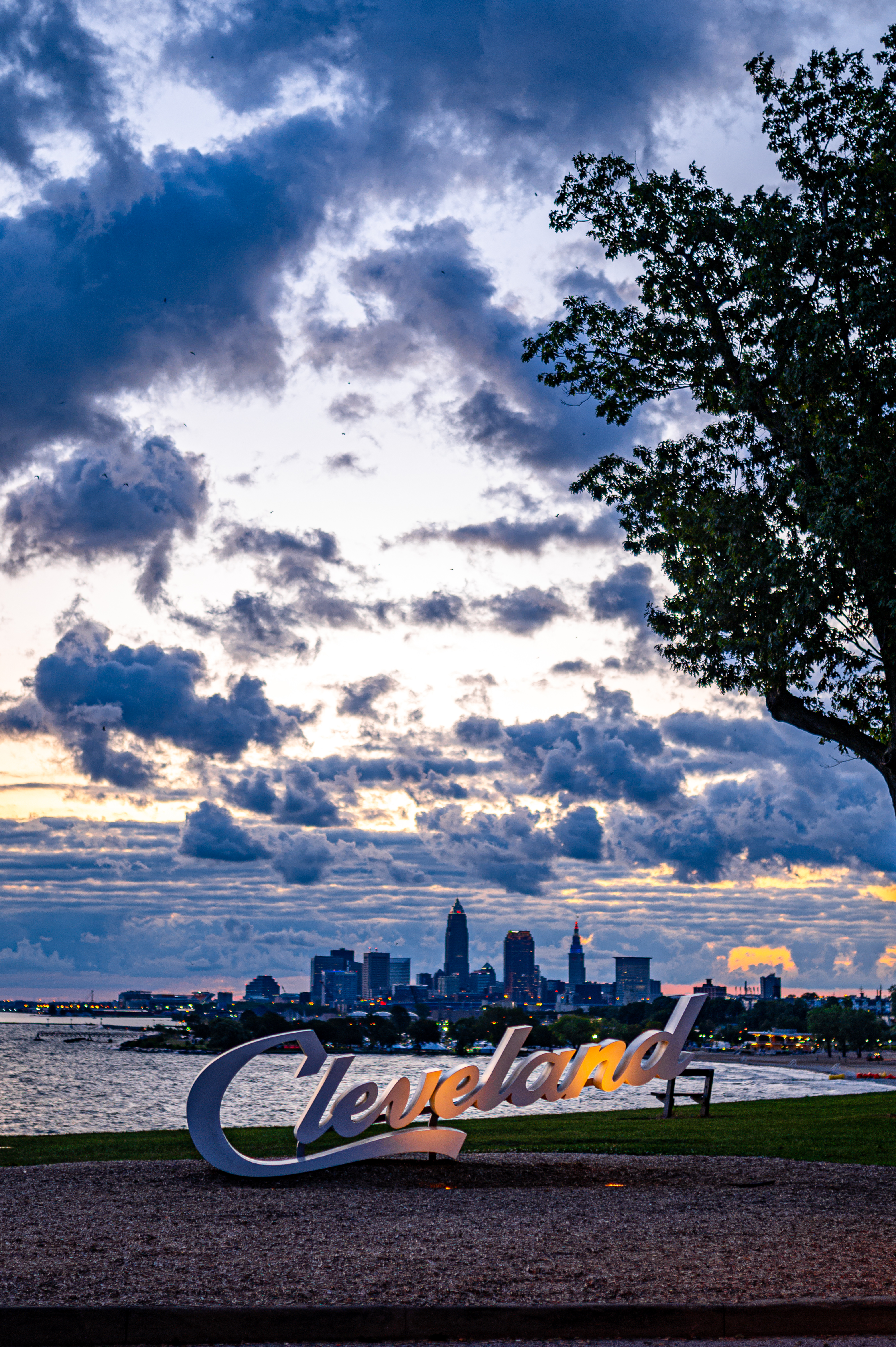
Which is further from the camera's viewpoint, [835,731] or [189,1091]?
[189,1091]

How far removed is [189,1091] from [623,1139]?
29.8 feet

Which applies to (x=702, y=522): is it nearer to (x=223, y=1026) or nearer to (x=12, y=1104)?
(x=12, y=1104)

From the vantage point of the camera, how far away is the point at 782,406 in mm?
17359

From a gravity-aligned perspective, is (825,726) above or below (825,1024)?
above

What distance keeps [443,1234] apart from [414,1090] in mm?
4788

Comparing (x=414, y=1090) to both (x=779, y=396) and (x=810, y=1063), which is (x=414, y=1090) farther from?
(x=810, y=1063)

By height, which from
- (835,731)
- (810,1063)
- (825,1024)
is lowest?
(810,1063)

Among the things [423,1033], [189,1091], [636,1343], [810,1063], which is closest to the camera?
[636,1343]

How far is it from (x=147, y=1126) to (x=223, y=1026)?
9103 centimetres

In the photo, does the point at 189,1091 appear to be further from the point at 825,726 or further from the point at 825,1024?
the point at 825,1024

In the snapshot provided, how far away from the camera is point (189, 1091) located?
24391 millimetres

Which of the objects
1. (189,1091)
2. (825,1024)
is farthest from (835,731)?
(825,1024)

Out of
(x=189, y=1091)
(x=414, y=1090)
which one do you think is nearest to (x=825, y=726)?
(x=414, y=1090)

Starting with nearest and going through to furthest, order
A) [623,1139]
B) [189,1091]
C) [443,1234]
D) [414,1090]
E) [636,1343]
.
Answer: [636,1343] < [443,1234] < [414,1090] < [623,1139] < [189,1091]
